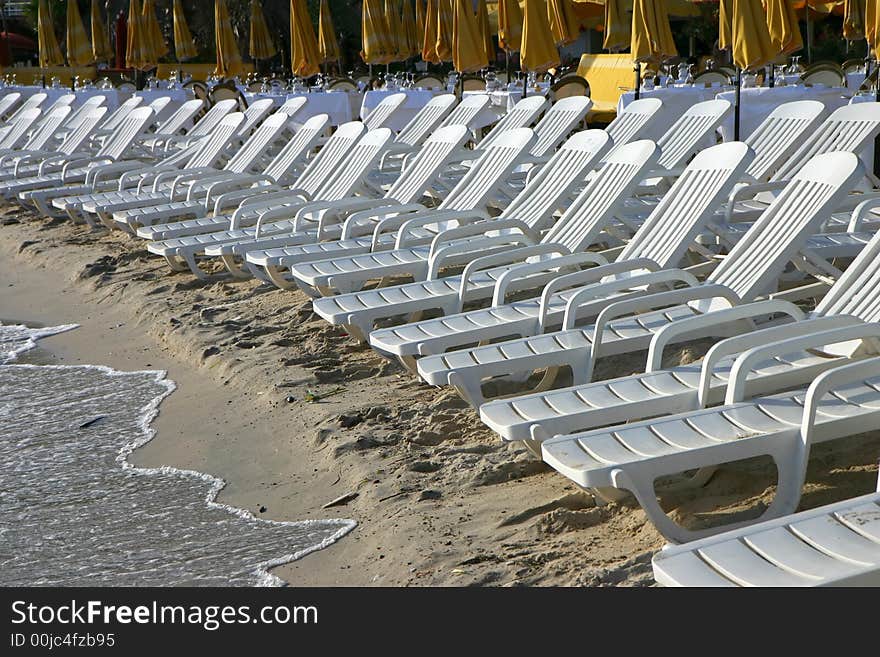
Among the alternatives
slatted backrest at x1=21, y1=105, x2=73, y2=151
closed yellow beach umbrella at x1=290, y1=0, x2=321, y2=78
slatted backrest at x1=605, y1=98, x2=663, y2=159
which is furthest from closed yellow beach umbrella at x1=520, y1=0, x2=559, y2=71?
slatted backrest at x1=21, y1=105, x2=73, y2=151

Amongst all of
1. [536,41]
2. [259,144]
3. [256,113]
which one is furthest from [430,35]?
[259,144]

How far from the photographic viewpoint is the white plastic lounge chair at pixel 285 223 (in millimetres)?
6562

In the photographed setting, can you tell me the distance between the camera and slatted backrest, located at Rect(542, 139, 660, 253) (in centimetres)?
533

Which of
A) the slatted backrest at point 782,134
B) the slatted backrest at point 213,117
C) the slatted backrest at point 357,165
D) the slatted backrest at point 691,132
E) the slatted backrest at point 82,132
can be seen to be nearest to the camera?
the slatted backrest at point 782,134

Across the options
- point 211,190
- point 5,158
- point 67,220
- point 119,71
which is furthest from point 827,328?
point 119,71

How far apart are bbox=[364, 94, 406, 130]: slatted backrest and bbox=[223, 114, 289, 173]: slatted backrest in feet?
2.13

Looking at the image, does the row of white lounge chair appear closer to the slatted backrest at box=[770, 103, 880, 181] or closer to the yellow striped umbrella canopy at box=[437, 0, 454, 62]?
the slatted backrest at box=[770, 103, 880, 181]

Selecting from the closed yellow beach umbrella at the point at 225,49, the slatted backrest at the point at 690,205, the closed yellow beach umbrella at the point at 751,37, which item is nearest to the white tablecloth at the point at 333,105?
the closed yellow beach umbrella at the point at 225,49

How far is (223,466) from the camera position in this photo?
14.0 feet

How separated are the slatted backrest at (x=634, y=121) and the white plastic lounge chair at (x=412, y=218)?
664 mm

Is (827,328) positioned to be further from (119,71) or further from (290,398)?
(119,71)

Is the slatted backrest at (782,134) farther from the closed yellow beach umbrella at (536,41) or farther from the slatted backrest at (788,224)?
the closed yellow beach umbrella at (536,41)

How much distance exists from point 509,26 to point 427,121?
3451 mm

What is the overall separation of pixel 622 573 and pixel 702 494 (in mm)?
601
